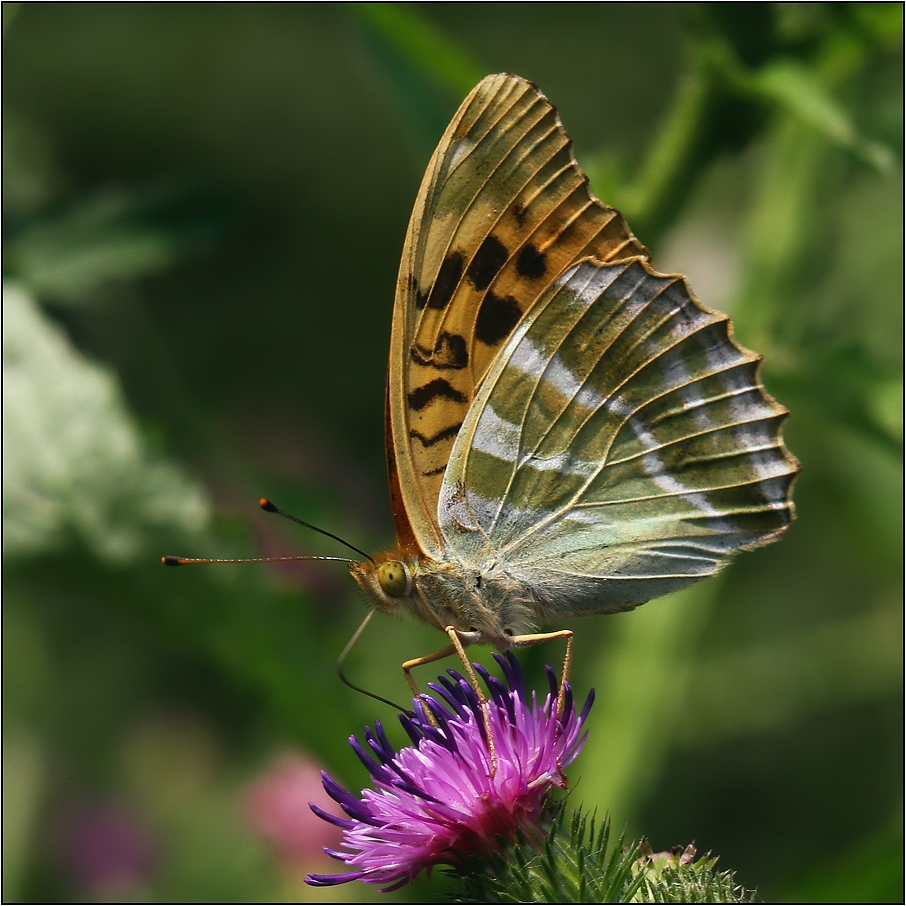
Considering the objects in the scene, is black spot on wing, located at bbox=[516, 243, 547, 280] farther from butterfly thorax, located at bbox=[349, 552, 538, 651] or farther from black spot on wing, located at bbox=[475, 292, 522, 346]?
butterfly thorax, located at bbox=[349, 552, 538, 651]

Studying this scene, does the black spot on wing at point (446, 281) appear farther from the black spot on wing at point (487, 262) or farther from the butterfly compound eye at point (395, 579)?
the butterfly compound eye at point (395, 579)

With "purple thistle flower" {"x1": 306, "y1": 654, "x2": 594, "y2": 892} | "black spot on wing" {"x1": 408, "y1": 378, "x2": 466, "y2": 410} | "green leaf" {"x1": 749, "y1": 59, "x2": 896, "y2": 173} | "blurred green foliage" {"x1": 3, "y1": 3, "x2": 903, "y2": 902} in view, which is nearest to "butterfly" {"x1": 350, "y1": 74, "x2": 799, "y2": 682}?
"black spot on wing" {"x1": 408, "y1": 378, "x2": 466, "y2": 410}

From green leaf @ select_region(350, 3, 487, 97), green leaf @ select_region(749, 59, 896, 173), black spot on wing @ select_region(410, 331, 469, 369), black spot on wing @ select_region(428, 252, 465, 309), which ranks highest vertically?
green leaf @ select_region(350, 3, 487, 97)

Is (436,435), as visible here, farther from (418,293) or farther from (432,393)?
(418,293)

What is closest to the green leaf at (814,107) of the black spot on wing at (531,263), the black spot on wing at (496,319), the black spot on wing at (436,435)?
the black spot on wing at (531,263)

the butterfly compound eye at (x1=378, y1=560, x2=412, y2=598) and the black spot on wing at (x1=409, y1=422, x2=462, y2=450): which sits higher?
the black spot on wing at (x1=409, y1=422, x2=462, y2=450)

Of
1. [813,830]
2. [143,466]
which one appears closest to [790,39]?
[143,466]

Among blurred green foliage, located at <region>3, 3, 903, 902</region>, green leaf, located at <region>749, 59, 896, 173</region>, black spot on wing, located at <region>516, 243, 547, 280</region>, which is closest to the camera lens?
green leaf, located at <region>749, 59, 896, 173</region>

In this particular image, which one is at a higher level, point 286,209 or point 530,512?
point 286,209

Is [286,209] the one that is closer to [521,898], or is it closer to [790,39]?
[790,39]
